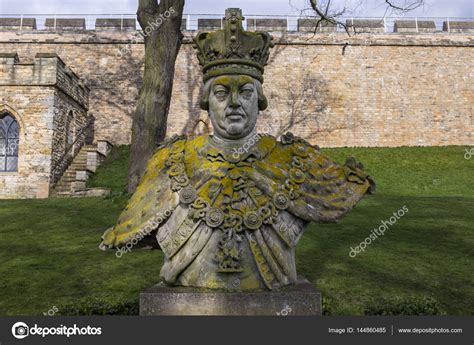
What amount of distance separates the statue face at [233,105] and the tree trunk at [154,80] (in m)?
7.38

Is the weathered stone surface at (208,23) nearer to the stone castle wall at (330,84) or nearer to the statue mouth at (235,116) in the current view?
the stone castle wall at (330,84)

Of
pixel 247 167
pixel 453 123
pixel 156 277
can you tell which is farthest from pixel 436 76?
pixel 247 167

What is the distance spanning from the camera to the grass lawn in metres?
6.20

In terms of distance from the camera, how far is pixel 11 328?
3.47 m

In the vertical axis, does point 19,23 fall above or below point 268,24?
below

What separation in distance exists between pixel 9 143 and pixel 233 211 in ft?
58.0

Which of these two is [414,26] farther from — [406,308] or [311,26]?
[406,308]

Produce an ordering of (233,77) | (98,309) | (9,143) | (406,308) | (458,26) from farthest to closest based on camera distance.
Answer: (458,26), (9,143), (406,308), (98,309), (233,77)

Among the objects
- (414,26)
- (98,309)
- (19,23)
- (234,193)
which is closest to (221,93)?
(234,193)

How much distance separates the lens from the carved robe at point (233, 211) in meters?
3.49

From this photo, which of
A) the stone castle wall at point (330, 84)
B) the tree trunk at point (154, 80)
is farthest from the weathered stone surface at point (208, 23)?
the tree trunk at point (154, 80)

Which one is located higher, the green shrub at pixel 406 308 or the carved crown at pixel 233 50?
the carved crown at pixel 233 50

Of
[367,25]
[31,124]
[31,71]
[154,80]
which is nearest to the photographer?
[154,80]

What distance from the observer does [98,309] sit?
413 centimetres
